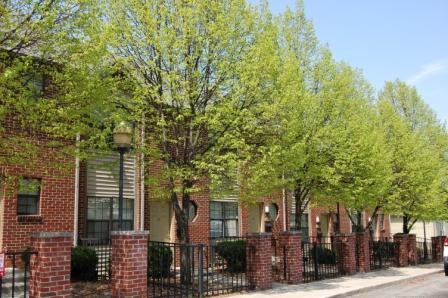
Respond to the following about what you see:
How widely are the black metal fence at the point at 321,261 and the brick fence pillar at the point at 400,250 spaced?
20.6ft

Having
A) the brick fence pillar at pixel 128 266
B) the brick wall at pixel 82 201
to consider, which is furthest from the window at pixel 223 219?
the brick fence pillar at pixel 128 266

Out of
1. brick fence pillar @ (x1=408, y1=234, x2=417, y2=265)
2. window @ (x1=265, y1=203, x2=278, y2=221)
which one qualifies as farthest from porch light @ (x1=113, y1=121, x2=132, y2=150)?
brick fence pillar @ (x1=408, y1=234, x2=417, y2=265)

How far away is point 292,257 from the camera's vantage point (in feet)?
49.7

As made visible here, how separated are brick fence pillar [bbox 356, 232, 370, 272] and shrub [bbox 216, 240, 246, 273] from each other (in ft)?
17.1

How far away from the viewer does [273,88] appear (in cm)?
1351

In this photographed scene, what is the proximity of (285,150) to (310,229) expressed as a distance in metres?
15.0

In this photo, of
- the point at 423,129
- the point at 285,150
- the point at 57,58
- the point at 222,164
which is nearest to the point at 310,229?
the point at 423,129

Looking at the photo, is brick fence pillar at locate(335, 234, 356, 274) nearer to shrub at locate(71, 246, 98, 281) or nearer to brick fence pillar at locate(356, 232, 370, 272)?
brick fence pillar at locate(356, 232, 370, 272)

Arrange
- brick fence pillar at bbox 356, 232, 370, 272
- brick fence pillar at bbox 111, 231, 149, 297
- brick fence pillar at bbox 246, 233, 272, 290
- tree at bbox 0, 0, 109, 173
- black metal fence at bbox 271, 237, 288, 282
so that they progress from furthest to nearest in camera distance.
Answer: brick fence pillar at bbox 356, 232, 370, 272 < black metal fence at bbox 271, 237, 288, 282 < brick fence pillar at bbox 246, 233, 272, 290 < brick fence pillar at bbox 111, 231, 149, 297 < tree at bbox 0, 0, 109, 173

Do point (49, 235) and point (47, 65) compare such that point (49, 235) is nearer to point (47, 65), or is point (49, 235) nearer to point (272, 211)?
point (47, 65)

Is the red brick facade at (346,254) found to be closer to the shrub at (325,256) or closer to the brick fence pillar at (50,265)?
the shrub at (325,256)

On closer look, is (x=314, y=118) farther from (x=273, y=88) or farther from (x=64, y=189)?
(x=64, y=189)

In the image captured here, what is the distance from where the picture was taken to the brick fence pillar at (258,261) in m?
13.5

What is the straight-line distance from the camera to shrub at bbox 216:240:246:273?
1638 centimetres
